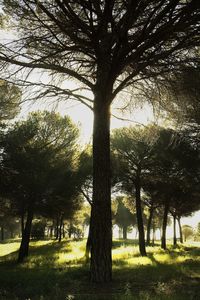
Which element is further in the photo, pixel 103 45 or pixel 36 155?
pixel 36 155

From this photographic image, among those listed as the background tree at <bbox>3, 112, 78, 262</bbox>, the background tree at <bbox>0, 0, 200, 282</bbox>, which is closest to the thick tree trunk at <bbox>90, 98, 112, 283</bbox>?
the background tree at <bbox>0, 0, 200, 282</bbox>

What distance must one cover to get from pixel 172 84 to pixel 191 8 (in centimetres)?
263

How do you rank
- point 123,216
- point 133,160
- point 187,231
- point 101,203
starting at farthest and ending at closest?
point 187,231 < point 123,216 < point 133,160 < point 101,203

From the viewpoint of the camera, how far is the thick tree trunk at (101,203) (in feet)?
24.8

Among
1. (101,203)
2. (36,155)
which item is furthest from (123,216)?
(101,203)

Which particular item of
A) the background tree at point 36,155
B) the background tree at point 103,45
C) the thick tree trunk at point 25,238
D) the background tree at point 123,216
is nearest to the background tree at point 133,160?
the background tree at point 36,155

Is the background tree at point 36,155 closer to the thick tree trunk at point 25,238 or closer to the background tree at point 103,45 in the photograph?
the thick tree trunk at point 25,238

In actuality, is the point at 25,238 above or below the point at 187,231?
below

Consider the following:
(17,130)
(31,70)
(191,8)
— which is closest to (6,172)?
(17,130)

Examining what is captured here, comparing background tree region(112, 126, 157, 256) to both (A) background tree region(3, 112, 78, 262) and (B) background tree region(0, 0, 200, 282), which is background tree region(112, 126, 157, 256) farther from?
(B) background tree region(0, 0, 200, 282)

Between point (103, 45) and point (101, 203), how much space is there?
4.15 m

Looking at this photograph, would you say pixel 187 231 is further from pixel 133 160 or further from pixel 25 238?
pixel 25 238

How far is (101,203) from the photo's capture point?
7.82 m

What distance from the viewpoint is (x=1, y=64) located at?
8.41m
